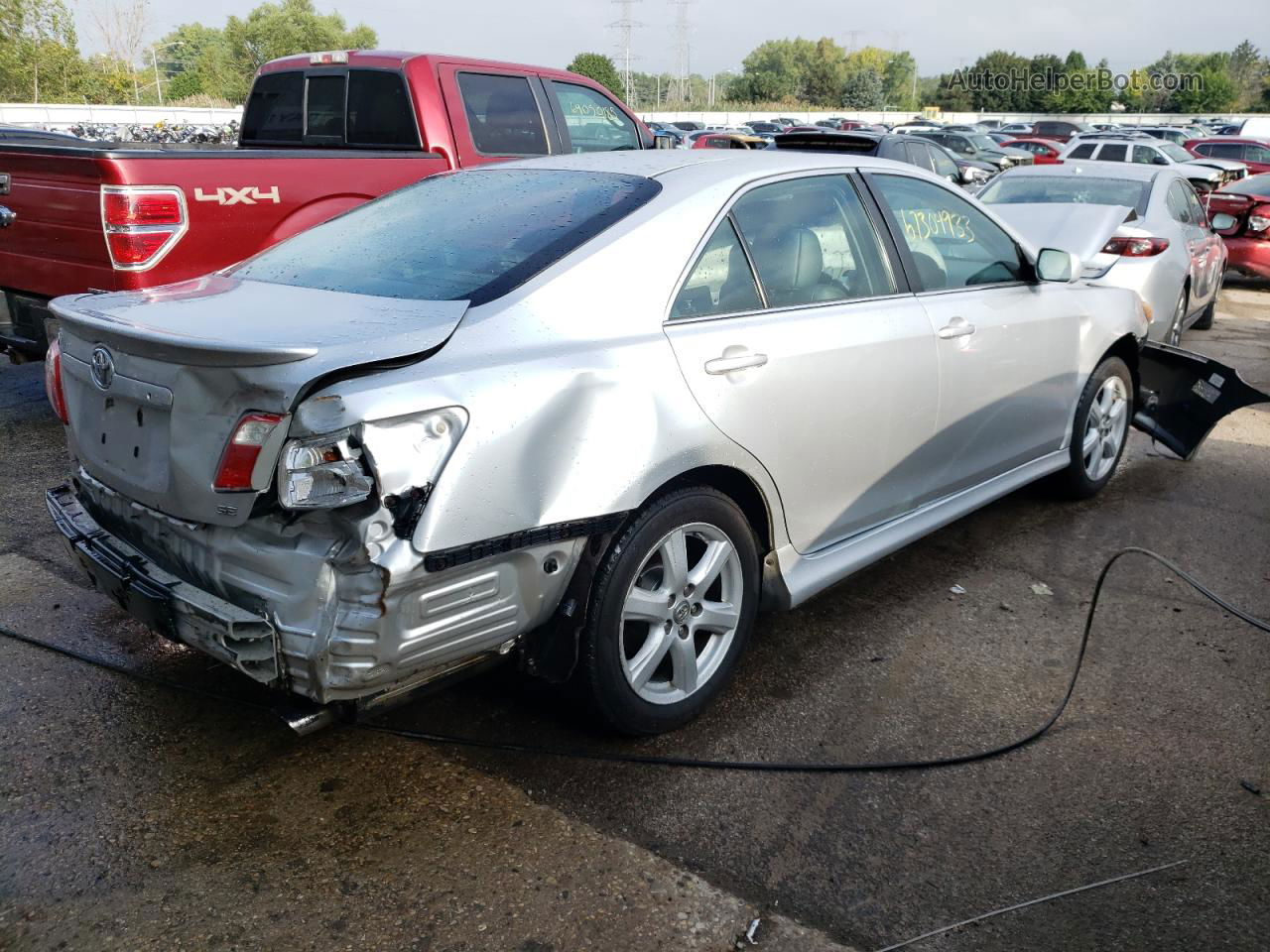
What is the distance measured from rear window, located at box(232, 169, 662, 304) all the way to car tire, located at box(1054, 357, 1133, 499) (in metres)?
2.77

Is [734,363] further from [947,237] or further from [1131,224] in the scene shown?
[1131,224]

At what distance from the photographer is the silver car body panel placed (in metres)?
2.41

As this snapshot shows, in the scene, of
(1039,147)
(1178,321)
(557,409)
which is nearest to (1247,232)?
(1178,321)

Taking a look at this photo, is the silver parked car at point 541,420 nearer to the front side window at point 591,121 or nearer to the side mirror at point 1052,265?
the side mirror at point 1052,265

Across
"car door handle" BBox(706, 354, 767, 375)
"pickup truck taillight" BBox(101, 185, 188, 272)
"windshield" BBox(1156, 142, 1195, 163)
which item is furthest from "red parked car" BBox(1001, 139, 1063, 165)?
"car door handle" BBox(706, 354, 767, 375)

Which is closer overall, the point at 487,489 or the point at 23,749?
the point at 487,489

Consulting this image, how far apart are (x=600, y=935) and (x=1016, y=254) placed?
3.40m

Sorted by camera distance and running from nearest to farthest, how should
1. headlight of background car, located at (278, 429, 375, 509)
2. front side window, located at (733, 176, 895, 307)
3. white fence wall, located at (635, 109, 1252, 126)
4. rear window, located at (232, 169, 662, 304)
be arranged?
1. headlight of background car, located at (278, 429, 375, 509)
2. rear window, located at (232, 169, 662, 304)
3. front side window, located at (733, 176, 895, 307)
4. white fence wall, located at (635, 109, 1252, 126)

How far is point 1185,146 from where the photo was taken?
2873 cm

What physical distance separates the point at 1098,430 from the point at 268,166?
4381 millimetres

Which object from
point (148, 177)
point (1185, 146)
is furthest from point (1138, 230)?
point (1185, 146)

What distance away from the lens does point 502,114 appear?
283 inches

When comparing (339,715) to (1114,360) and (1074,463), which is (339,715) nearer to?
(1074,463)

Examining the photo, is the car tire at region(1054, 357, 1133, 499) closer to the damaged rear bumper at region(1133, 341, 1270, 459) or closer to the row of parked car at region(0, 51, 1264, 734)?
the row of parked car at region(0, 51, 1264, 734)
